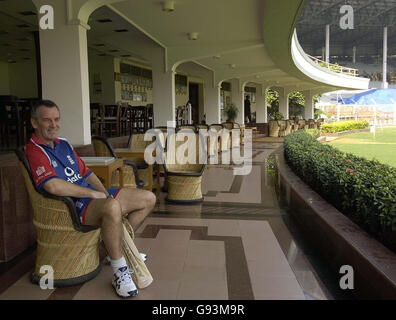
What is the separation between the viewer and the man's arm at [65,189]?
218 centimetres

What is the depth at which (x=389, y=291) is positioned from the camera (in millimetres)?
1838

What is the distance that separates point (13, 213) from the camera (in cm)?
277

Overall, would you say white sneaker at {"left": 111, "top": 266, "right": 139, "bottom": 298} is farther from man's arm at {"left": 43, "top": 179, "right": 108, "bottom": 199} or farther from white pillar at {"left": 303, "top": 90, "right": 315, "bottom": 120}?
white pillar at {"left": 303, "top": 90, "right": 315, "bottom": 120}

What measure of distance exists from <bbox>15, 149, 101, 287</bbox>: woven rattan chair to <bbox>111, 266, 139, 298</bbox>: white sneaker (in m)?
0.27

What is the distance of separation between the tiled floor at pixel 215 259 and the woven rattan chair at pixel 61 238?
86mm

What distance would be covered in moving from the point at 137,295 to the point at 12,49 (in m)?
10.2

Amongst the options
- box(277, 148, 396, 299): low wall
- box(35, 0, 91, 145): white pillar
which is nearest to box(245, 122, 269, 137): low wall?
box(35, 0, 91, 145): white pillar

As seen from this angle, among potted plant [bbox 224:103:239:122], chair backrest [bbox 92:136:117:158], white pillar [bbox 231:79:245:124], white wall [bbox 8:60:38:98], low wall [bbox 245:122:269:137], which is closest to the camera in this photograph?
chair backrest [bbox 92:136:117:158]

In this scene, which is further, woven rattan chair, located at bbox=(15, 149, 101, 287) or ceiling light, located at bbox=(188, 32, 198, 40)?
ceiling light, located at bbox=(188, 32, 198, 40)

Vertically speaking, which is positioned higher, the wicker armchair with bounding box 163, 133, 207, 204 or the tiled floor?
the wicker armchair with bounding box 163, 133, 207, 204

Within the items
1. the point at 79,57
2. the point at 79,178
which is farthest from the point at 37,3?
the point at 79,178

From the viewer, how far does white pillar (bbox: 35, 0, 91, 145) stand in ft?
14.5

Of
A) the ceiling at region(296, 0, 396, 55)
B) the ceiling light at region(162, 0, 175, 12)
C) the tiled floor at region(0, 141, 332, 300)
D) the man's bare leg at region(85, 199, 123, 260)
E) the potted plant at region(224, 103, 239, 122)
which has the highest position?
the ceiling at region(296, 0, 396, 55)

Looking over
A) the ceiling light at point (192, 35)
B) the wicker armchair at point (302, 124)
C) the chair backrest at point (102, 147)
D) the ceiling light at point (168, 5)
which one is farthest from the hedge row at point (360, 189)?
the wicker armchair at point (302, 124)
